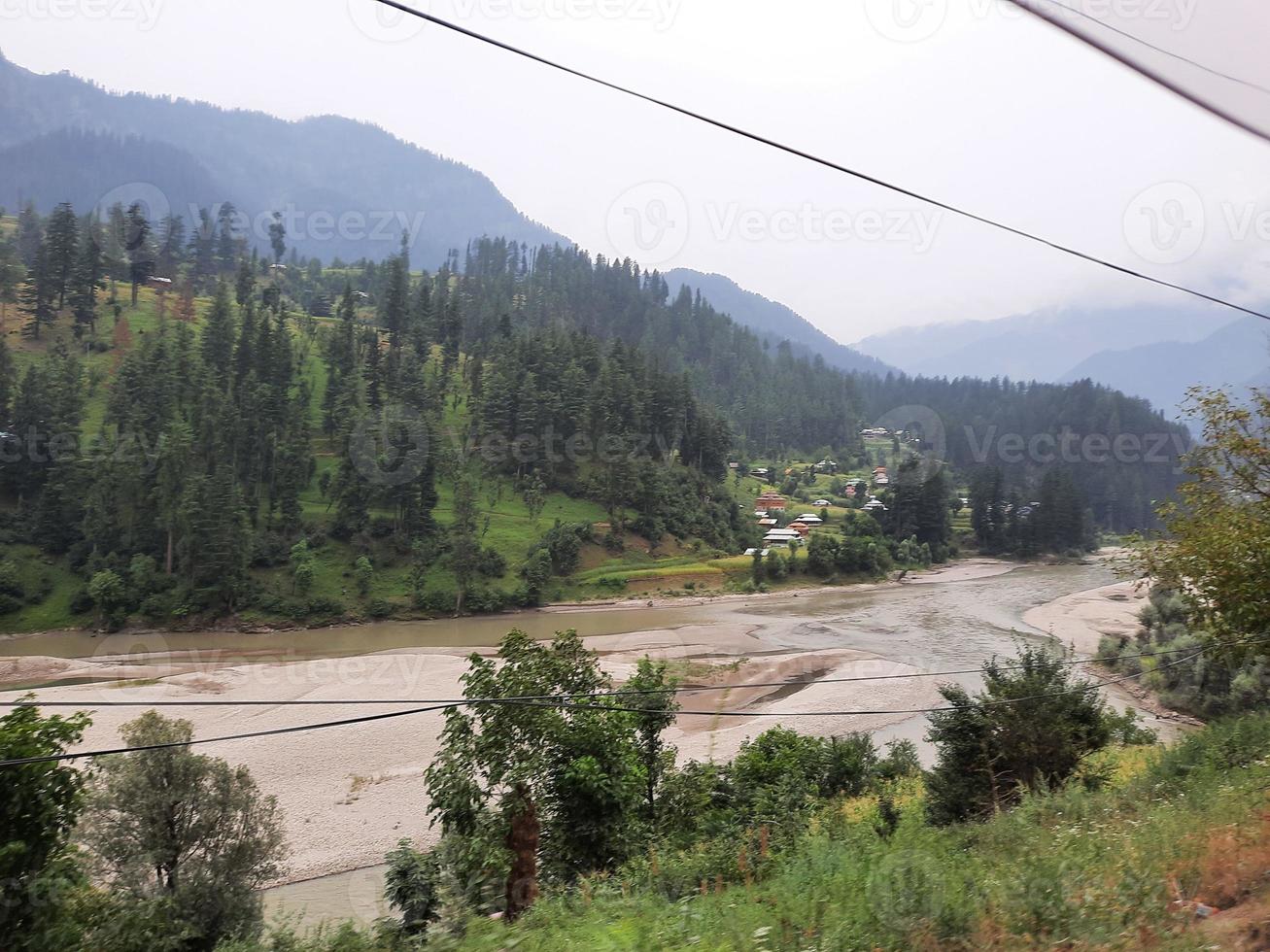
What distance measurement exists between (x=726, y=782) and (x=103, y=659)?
87.9 feet

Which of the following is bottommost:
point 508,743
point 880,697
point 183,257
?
point 880,697

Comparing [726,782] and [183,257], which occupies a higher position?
[183,257]

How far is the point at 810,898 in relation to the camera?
4.48 m

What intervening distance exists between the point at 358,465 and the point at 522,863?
41026 mm

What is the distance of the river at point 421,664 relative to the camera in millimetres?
15508

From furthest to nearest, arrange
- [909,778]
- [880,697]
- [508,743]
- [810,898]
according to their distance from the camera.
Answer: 1. [880,697]
2. [909,778]
3. [508,743]
4. [810,898]

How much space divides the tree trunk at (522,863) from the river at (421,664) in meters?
4.20

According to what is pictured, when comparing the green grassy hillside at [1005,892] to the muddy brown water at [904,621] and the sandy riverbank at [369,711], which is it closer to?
the sandy riverbank at [369,711]

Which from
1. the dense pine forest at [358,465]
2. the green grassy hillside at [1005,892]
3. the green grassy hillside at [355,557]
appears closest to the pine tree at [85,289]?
the dense pine forest at [358,465]

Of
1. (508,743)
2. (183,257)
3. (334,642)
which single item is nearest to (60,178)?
(183,257)

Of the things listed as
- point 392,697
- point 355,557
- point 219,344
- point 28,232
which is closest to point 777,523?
point 355,557

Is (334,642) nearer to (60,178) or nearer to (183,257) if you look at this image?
(183,257)

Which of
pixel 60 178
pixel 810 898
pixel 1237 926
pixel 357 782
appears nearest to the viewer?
pixel 1237 926

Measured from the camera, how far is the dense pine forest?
3684 cm
